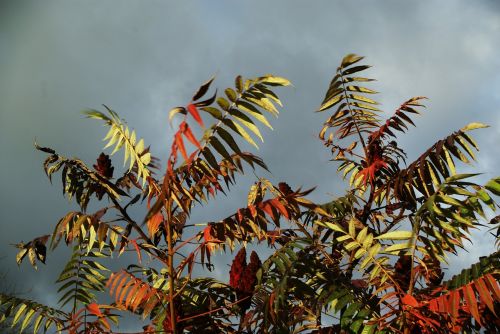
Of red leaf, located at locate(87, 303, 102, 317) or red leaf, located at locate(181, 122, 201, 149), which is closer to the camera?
red leaf, located at locate(181, 122, 201, 149)

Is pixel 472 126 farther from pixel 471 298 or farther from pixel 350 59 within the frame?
pixel 471 298

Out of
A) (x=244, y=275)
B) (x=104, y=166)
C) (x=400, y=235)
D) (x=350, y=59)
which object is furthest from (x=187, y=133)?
(x=350, y=59)

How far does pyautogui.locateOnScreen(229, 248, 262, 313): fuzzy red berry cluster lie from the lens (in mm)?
3373

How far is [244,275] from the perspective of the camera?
338cm

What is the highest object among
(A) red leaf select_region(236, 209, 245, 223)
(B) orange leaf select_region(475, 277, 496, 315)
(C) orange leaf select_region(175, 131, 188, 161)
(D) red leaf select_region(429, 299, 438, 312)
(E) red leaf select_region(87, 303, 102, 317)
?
(C) orange leaf select_region(175, 131, 188, 161)

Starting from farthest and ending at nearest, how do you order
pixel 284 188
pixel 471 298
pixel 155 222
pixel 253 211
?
pixel 284 188 → pixel 155 222 → pixel 253 211 → pixel 471 298

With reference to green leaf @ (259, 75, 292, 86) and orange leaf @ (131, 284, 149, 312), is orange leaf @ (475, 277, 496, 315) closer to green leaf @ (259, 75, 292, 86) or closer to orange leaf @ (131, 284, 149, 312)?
green leaf @ (259, 75, 292, 86)

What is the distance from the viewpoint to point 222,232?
328 cm

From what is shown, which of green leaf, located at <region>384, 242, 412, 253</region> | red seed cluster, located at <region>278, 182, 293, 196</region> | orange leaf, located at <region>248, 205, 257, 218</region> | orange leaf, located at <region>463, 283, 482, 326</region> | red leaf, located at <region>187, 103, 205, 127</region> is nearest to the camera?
red leaf, located at <region>187, 103, 205, 127</region>

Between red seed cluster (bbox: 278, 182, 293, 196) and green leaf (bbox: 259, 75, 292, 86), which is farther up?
green leaf (bbox: 259, 75, 292, 86)

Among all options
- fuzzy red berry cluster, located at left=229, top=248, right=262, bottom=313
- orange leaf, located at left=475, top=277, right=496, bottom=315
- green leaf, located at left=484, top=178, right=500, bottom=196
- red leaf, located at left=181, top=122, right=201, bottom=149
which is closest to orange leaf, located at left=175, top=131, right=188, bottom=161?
red leaf, located at left=181, top=122, right=201, bottom=149

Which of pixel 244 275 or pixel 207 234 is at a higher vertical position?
pixel 207 234

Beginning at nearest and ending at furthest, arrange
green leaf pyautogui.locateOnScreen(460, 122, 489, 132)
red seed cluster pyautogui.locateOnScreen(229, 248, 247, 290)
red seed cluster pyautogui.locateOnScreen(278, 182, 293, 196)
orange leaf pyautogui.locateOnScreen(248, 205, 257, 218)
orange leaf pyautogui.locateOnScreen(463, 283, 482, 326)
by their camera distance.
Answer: orange leaf pyautogui.locateOnScreen(463, 283, 482, 326) → orange leaf pyautogui.locateOnScreen(248, 205, 257, 218) → red seed cluster pyautogui.locateOnScreen(229, 248, 247, 290) → green leaf pyautogui.locateOnScreen(460, 122, 489, 132) → red seed cluster pyautogui.locateOnScreen(278, 182, 293, 196)

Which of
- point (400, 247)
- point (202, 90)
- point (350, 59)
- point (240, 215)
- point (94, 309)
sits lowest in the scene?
point (94, 309)
